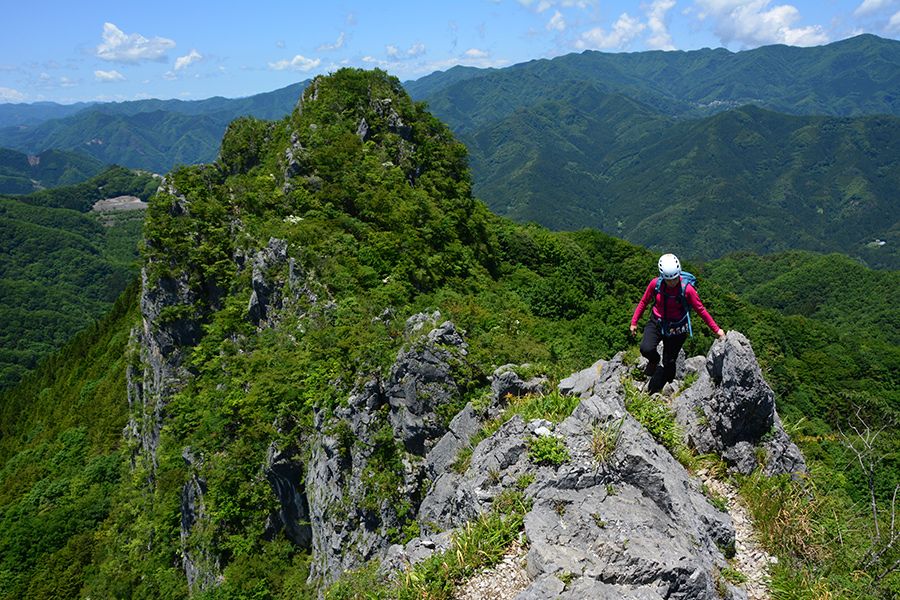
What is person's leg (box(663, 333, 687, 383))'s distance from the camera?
9969 millimetres

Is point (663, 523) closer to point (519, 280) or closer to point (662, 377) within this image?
point (662, 377)

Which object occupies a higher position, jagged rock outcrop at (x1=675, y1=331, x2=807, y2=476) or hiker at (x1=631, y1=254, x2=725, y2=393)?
hiker at (x1=631, y1=254, x2=725, y2=393)

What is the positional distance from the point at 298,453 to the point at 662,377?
1252 cm

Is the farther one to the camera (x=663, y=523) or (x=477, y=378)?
(x=477, y=378)

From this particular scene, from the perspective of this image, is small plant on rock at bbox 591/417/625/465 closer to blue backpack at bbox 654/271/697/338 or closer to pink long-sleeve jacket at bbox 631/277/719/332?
pink long-sleeve jacket at bbox 631/277/719/332

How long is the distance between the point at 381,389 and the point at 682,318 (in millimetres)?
9008

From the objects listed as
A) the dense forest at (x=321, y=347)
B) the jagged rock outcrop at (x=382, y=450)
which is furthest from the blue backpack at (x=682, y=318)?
the jagged rock outcrop at (x=382, y=450)

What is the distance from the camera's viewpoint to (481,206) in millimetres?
42094

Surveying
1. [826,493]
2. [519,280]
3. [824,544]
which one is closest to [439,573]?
[824,544]

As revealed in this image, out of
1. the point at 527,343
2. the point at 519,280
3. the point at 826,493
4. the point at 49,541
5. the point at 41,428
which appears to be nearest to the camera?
the point at 826,493

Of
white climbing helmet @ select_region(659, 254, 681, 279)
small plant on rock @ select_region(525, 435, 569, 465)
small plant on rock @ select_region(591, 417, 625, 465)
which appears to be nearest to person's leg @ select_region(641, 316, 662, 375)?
white climbing helmet @ select_region(659, 254, 681, 279)

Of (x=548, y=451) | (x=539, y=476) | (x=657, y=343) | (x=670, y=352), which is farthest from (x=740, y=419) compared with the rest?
(x=539, y=476)

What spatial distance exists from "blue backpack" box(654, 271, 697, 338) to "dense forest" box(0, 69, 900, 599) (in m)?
3.30

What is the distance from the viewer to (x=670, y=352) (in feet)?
33.6
